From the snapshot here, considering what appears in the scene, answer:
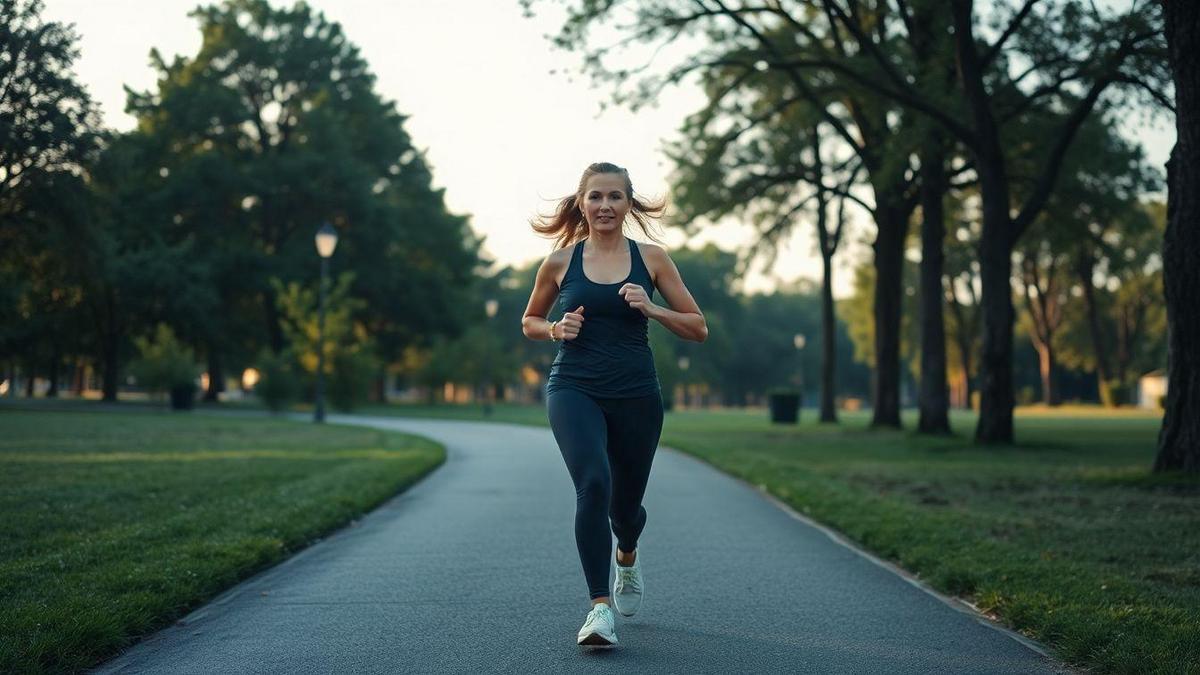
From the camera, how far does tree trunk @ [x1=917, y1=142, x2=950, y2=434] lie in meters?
25.0

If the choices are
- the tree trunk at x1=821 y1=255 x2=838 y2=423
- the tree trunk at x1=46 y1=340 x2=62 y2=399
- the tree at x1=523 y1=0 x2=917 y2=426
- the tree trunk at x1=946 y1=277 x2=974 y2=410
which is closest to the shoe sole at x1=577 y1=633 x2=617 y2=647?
the tree at x1=523 y1=0 x2=917 y2=426

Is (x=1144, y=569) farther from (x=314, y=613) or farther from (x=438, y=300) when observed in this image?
(x=438, y=300)

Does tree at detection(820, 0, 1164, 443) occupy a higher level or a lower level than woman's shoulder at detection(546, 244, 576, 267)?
higher

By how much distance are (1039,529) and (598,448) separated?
222 inches

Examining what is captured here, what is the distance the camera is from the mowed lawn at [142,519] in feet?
17.5

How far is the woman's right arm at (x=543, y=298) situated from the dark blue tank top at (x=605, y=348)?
0.18 meters

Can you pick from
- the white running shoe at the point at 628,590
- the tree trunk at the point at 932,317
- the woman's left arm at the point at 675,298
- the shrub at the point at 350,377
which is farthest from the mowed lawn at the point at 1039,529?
the shrub at the point at 350,377

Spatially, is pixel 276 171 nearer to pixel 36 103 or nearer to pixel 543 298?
pixel 36 103

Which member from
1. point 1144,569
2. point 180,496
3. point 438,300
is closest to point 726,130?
point 180,496

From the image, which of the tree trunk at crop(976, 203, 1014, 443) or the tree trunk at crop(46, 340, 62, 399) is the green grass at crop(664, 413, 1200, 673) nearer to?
the tree trunk at crop(976, 203, 1014, 443)

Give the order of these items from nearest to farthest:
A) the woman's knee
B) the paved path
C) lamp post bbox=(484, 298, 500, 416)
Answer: the paved path
the woman's knee
lamp post bbox=(484, 298, 500, 416)

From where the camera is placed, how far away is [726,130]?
2581 cm

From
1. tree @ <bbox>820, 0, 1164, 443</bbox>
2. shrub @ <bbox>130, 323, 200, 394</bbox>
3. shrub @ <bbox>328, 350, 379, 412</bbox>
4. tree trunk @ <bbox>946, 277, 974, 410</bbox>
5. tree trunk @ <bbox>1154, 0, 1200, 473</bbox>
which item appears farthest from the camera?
tree trunk @ <bbox>946, 277, 974, 410</bbox>

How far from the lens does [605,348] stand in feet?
17.4
